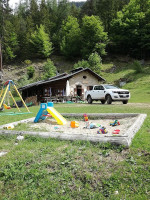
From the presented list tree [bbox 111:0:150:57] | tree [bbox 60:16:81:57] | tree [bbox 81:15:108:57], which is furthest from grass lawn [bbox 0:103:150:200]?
tree [bbox 60:16:81:57]

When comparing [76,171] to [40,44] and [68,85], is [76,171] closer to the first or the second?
[68,85]

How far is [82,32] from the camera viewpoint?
5884 cm

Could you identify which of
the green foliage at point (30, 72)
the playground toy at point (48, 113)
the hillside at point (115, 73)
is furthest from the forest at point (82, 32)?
the playground toy at point (48, 113)

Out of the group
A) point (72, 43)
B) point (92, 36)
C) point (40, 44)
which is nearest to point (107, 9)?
point (92, 36)

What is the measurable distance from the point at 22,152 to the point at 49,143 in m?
0.76

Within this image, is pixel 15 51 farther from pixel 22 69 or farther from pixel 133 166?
pixel 133 166

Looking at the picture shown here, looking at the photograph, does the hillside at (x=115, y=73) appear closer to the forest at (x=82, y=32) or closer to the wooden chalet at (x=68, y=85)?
the forest at (x=82, y=32)

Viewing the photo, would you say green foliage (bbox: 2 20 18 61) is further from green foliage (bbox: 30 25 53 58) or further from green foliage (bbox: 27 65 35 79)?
green foliage (bbox: 27 65 35 79)

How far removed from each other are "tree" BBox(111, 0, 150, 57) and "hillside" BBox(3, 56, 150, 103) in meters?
5.32

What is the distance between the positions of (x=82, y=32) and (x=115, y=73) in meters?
23.8

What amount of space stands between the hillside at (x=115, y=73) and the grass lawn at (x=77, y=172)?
67.8ft

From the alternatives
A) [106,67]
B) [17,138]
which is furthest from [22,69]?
[17,138]

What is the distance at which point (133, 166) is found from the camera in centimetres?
330

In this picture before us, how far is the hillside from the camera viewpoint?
3086 centimetres
